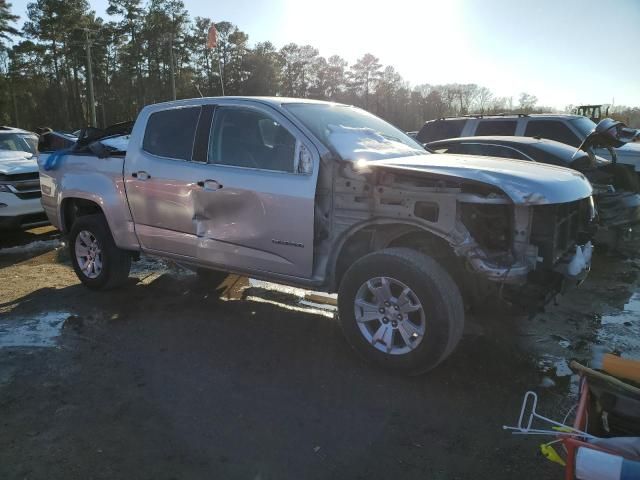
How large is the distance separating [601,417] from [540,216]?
58.4 inches

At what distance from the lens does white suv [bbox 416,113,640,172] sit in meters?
8.57

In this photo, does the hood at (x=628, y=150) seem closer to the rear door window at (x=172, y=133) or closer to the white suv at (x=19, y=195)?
the rear door window at (x=172, y=133)

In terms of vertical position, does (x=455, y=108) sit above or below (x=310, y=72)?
below

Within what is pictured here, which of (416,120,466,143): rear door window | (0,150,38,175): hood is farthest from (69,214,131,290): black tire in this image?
(416,120,466,143): rear door window

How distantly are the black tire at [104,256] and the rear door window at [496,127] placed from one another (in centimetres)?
683

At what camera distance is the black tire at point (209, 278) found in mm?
5898

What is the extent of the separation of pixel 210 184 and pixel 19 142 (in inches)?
314

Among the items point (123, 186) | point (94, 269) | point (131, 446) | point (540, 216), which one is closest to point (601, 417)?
point (540, 216)

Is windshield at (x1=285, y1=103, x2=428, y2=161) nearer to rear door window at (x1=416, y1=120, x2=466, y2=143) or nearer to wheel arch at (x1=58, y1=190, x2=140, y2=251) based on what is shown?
wheel arch at (x1=58, y1=190, x2=140, y2=251)

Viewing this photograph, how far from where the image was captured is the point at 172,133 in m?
4.82

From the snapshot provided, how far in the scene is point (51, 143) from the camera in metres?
10.1

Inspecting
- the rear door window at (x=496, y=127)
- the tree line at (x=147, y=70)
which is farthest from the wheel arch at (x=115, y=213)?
the tree line at (x=147, y=70)

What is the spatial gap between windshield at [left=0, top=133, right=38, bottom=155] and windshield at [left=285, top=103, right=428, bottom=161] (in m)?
8.07

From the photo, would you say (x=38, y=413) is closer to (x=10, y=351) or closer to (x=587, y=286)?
(x=10, y=351)
